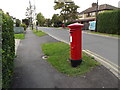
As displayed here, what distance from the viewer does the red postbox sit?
4.02 m

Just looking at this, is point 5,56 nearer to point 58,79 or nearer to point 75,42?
point 58,79

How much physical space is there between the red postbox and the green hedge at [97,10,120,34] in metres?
13.5

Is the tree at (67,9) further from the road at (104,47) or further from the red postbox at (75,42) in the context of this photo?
the red postbox at (75,42)

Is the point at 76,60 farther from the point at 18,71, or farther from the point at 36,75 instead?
the point at 18,71

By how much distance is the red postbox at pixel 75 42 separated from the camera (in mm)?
4023

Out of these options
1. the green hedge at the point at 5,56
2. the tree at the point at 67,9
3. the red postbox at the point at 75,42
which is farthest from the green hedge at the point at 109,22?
the tree at the point at 67,9

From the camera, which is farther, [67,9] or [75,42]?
[67,9]

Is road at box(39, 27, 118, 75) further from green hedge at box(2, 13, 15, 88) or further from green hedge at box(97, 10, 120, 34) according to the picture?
green hedge at box(97, 10, 120, 34)

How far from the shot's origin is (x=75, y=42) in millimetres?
4051

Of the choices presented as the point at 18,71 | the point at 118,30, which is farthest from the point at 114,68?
the point at 118,30

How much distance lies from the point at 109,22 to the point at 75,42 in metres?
15.3

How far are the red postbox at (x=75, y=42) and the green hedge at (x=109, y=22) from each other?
13.5 metres

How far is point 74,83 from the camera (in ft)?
10.6

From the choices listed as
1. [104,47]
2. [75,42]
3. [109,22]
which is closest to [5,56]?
[75,42]
